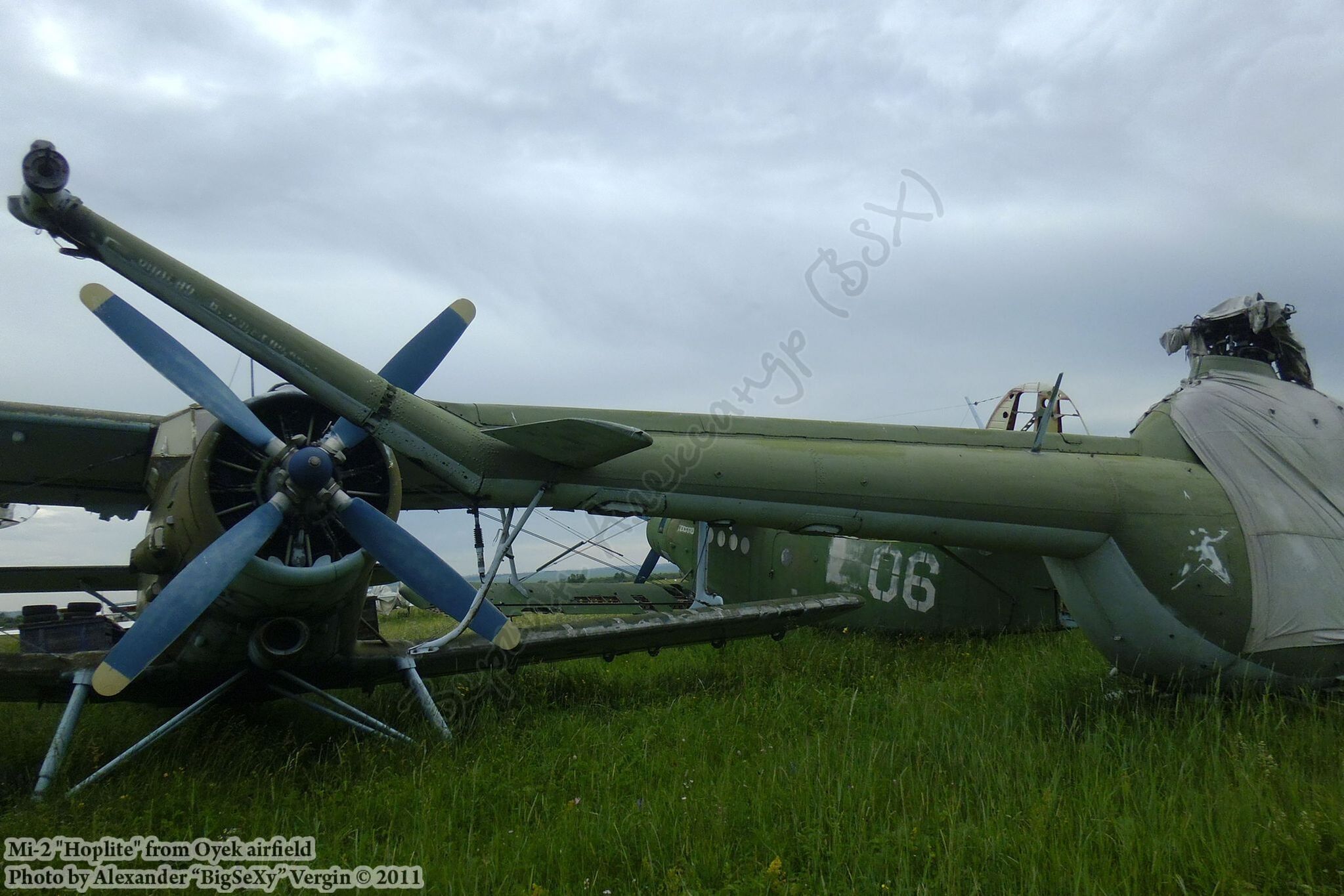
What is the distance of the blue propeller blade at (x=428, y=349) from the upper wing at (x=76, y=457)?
225cm

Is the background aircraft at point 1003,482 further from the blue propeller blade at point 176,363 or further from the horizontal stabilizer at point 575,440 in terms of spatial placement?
the blue propeller blade at point 176,363

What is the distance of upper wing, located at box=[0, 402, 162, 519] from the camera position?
714 cm

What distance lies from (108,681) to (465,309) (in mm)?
3875

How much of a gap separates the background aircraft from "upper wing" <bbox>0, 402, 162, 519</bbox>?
4.33 feet

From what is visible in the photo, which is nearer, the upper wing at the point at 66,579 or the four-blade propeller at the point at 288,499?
the four-blade propeller at the point at 288,499

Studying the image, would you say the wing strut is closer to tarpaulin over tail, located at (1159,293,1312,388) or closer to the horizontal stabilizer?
the horizontal stabilizer

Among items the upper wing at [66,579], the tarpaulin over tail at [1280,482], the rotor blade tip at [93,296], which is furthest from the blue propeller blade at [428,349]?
the tarpaulin over tail at [1280,482]

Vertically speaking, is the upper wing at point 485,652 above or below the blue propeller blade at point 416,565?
below

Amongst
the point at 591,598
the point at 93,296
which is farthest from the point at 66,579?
the point at 591,598

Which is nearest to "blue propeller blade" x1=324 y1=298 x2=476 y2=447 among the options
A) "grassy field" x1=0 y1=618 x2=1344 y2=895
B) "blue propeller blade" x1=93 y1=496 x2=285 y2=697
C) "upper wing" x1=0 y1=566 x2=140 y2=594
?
"blue propeller blade" x1=93 y1=496 x2=285 y2=697

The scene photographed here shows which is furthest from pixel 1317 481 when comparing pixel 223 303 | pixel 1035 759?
pixel 223 303

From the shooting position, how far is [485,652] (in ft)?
27.0

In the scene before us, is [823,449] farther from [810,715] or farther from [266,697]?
[266,697]

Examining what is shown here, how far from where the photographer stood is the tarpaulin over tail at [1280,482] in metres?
6.30
